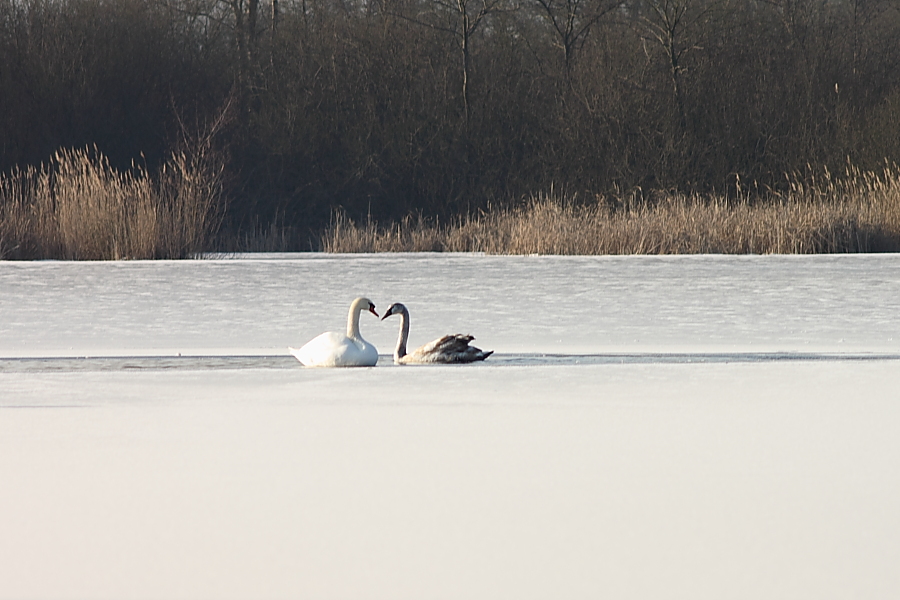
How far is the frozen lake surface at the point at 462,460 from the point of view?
2.38 meters

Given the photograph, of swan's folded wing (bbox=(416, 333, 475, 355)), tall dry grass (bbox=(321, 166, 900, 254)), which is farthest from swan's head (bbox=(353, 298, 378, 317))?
tall dry grass (bbox=(321, 166, 900, 254))

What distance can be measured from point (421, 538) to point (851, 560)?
2.57ft

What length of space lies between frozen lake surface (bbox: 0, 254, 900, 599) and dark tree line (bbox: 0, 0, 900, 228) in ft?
37.7

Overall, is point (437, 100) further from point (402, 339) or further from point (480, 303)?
point (402, 339)

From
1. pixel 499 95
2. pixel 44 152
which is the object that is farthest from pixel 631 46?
pixel 44 152

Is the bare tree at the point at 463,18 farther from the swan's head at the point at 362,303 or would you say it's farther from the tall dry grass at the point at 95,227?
the swan's head at the point at 362,303

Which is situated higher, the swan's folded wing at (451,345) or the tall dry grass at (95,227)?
the tall dry grass at (95,227)

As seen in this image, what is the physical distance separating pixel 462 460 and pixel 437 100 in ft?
53.7

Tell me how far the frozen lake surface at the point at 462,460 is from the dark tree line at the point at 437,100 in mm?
11500

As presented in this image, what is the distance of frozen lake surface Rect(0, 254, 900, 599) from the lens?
2.38 metres

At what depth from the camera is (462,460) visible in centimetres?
337

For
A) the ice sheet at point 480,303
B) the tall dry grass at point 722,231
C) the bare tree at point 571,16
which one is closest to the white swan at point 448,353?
the ice sheet at point 480,303

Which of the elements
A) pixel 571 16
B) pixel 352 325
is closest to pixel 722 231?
pixel 352 325

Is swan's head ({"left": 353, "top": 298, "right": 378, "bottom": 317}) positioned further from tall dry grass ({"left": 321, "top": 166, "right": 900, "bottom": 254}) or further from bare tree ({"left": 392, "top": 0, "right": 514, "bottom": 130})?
bare tree ({"left": 392, "top": 0, "right": 514, "bottom": 130})
